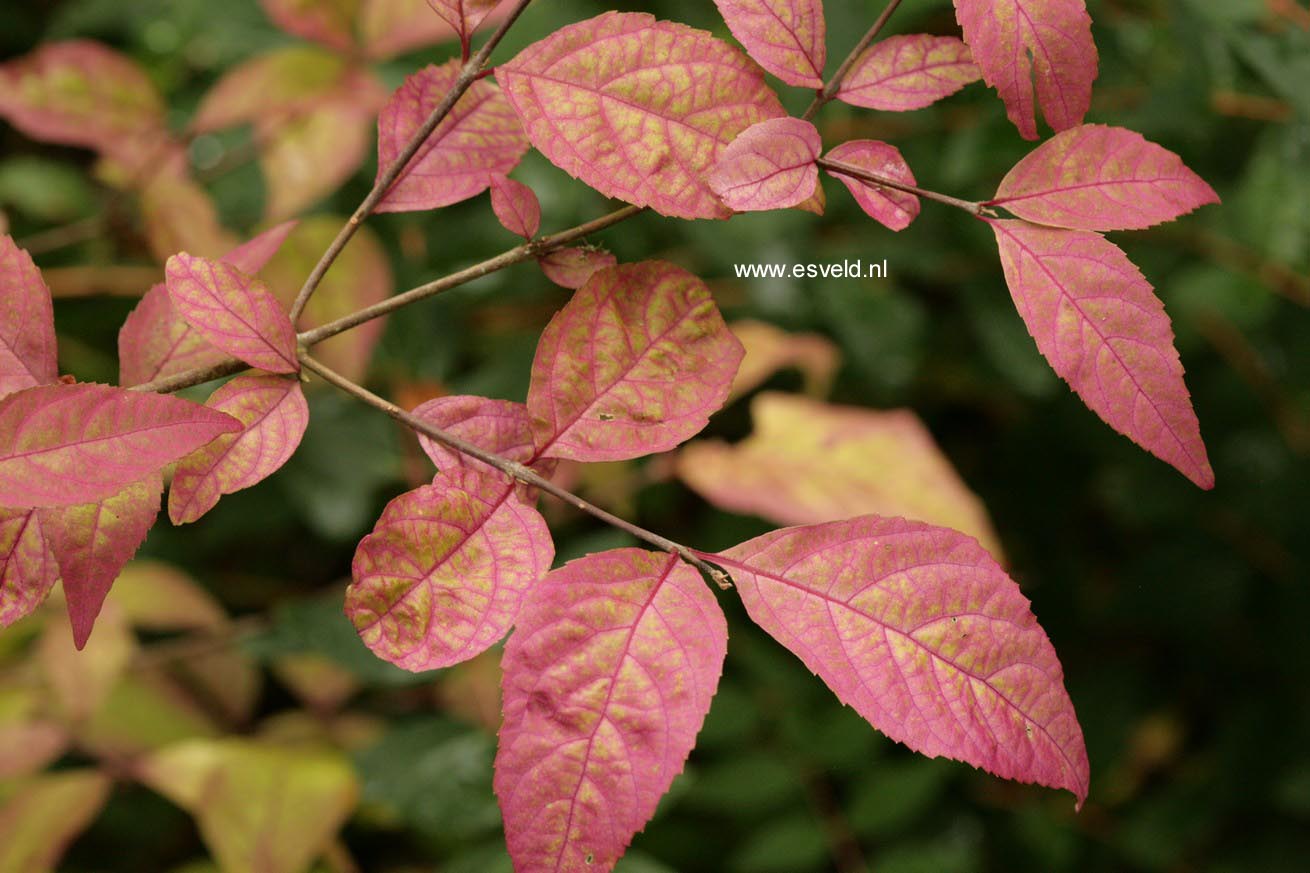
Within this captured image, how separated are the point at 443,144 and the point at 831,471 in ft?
1.74

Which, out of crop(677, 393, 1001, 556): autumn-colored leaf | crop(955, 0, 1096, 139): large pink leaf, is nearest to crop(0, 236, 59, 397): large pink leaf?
crop(955, 0, 1096, 139): large pink leaf

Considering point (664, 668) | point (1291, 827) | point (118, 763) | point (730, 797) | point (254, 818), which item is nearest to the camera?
point (664, 668)

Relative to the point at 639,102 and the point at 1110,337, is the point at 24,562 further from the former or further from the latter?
the point at 1110,337

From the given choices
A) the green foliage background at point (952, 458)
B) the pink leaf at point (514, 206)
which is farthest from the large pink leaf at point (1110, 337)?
the green foliage background at point (952, 458)

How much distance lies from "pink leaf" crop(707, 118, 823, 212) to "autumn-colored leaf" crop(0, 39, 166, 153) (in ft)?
2.88

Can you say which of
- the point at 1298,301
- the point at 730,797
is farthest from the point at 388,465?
the point at 1298,301

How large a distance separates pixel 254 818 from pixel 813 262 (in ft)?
2.72

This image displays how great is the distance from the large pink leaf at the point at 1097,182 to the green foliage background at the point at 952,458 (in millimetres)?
549

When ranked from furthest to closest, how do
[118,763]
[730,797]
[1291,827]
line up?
1. [1291,827]
2. [730,797]
3. [118,763]

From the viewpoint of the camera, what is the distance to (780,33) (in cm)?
48

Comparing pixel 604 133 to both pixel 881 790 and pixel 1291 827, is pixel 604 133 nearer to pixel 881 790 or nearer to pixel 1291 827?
pixel 881 790

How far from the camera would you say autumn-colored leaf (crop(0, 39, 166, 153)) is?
104 centimetres

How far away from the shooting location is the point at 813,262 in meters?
1.23

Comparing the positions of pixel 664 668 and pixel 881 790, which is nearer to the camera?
pixel 664 668
